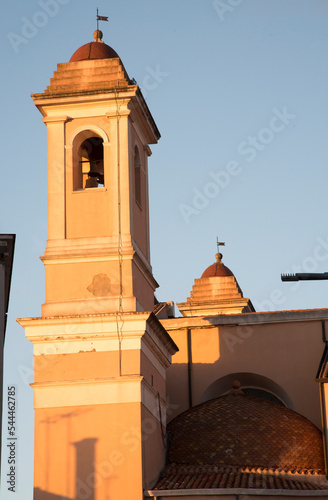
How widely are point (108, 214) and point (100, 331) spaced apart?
2.70 metres

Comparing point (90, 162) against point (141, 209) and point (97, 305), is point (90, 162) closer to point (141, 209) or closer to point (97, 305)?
point (141, 209)

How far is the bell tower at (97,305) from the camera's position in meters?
21.0

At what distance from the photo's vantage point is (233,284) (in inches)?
1449

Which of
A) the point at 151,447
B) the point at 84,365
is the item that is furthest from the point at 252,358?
the point at 84,365

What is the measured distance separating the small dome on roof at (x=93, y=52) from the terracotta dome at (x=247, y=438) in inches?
334

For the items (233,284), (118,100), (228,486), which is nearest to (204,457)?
(228,486)

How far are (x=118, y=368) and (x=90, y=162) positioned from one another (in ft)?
17.5

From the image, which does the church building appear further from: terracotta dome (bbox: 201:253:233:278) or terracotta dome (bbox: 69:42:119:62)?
terracotta dome (bbox: 201:253:233:278)

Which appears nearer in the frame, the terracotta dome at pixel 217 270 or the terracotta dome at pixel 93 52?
the terracotta dome at pixel 93 52

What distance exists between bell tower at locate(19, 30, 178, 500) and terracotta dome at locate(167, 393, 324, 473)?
1.95ft

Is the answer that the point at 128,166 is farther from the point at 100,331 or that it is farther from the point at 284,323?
the point at 284,323

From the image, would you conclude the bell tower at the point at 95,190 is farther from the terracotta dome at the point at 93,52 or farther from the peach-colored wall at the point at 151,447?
the peach-colored wall at the point at 151,447

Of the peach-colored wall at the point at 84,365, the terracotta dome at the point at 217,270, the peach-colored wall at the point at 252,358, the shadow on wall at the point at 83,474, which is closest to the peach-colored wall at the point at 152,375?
the peach-colored wall at the point at 84,365

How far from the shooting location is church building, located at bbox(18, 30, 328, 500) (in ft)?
68.8
